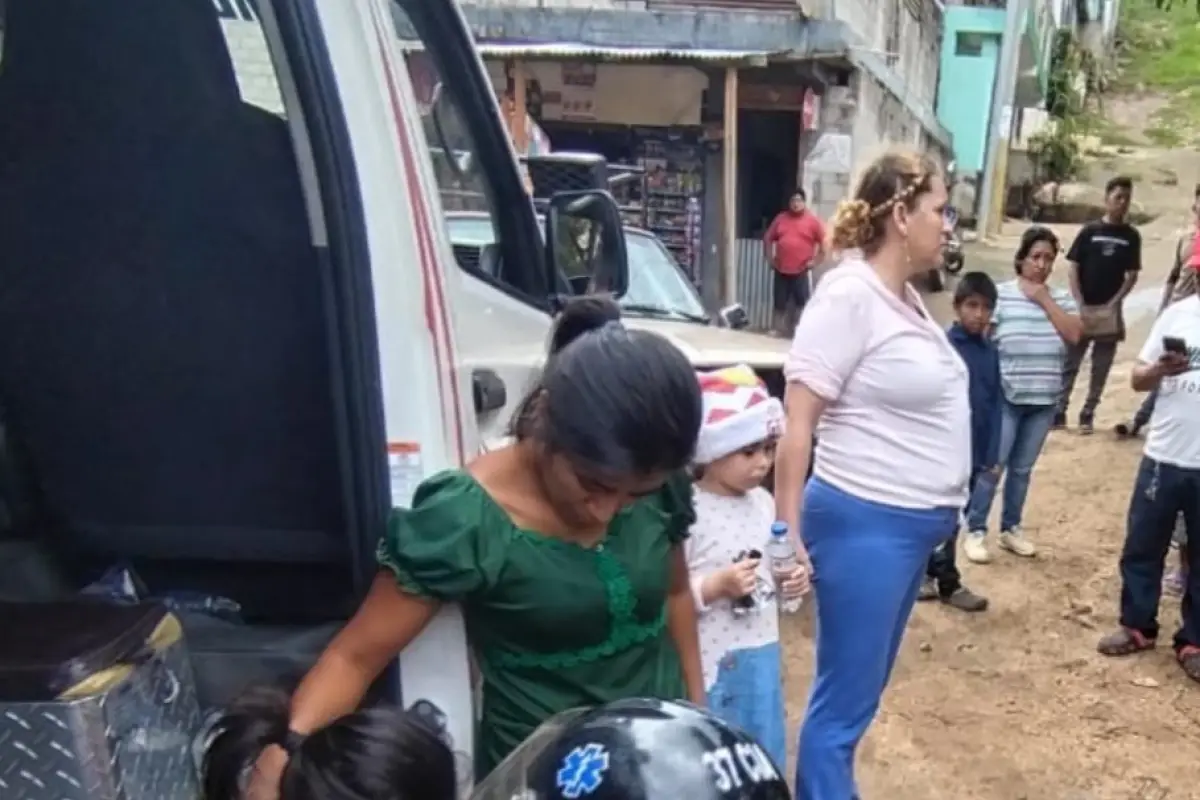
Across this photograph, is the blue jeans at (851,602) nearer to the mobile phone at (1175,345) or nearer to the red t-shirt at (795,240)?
the mobile phone at (1175,345)

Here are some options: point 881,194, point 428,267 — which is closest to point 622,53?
point 881,194

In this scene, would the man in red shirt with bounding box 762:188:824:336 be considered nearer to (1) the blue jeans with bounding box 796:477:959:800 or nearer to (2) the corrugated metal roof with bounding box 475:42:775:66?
(2) the corrugated metal roof with bounding box 475:42:775:66

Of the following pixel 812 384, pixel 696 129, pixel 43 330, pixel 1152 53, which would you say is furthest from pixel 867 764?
pixel 1152 53

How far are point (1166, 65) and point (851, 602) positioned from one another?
3620 centimetres

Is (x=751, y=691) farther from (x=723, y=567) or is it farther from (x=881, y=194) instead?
(x=881, y=194)

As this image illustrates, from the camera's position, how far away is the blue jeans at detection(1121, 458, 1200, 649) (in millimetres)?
4754

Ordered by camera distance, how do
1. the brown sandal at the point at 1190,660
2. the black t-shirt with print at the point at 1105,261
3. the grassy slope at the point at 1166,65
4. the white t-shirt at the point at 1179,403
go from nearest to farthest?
the white t-shirt at the point at 1179,403 → the brown sandal at the point at 1190,660 → the black t-shirt with print at the point at 1105,261 → the grassy slope at the point at 1166,65

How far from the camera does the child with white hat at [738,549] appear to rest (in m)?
2.80

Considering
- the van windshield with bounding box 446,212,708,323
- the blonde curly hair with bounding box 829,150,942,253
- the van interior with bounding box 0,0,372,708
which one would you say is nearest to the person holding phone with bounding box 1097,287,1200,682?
the blonde curly hair with bounding box 829,150,942,253

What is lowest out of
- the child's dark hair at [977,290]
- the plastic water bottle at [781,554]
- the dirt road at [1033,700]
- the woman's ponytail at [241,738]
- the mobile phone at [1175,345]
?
the dirt road at [1033,700]

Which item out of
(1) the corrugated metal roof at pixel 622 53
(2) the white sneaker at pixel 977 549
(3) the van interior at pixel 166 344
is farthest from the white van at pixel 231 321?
(1) the corrugated metal roof at pixel 622 53

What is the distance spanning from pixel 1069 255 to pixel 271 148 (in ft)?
26.7

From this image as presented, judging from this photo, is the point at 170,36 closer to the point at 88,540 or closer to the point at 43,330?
the point at 43,330

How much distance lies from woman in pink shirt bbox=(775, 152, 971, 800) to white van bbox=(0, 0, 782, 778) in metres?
0.89
